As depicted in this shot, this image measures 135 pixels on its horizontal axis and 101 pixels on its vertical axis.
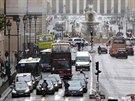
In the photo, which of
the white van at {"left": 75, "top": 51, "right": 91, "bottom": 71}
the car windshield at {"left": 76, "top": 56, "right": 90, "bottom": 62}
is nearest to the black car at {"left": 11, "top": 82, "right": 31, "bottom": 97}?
the white van at {"left": 75, "top": 51, "right": 91, "bottom": 71}

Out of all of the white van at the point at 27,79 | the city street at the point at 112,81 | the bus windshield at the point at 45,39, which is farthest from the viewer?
the bus windshield at the point at 45,39

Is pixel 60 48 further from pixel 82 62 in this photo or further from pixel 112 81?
pixel 82 62

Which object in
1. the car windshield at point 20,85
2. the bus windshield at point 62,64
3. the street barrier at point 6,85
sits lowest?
the street barrier at point 6,85

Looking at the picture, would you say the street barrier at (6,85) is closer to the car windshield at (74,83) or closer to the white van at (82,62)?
the car windshield at (74,83)

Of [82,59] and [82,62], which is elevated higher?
[82,59]

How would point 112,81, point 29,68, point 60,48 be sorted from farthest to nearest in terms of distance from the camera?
point 60,48
point 112,81
point 29,68

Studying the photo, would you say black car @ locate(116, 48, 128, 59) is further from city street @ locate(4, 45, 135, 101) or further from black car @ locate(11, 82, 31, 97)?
black car @ locate(11, 82, 31, 97)

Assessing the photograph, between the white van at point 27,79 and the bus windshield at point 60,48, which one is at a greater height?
the bus windshield at point 60,48

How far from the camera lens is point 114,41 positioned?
341ft

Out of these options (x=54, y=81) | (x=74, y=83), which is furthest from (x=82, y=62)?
(x=74, y=83)

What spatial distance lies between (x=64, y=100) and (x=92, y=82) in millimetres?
13153

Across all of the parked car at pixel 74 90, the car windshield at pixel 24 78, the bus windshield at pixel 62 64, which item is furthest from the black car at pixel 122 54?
the parked car at pixel 74 90

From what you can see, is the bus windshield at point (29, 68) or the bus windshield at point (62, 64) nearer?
the bus windshield at point (29, 68)

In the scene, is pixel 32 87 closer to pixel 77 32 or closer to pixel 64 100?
pixel 64 100
